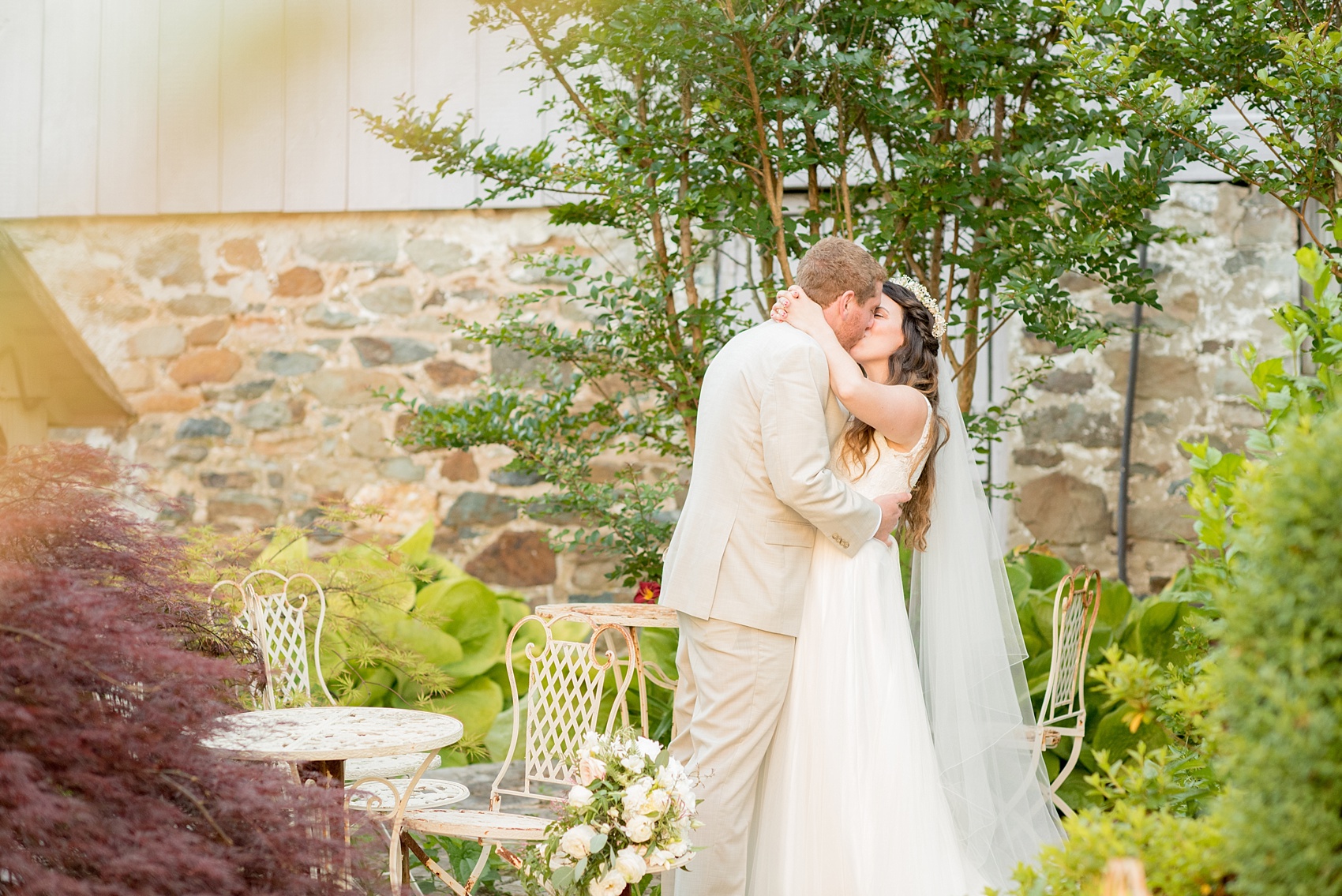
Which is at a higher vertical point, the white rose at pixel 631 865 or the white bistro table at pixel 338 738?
the white bistro table at pixel 338 738

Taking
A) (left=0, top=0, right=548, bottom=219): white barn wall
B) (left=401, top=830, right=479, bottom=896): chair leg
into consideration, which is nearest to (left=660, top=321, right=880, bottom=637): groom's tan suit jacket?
(left=401, top=830, right=479, bottom=896): chair leg

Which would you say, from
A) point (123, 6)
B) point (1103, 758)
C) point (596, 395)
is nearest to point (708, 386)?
point (1103, 758)

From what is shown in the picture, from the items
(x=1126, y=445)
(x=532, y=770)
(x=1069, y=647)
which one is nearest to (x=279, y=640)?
(x=532, y=770)

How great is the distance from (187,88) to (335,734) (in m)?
2.41

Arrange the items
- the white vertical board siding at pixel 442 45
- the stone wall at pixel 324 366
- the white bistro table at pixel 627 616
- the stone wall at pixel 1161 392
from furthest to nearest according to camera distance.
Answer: the stone wall at pixel 324 366, the stone wall at pixel 1161 392, the white bistro table at pixel 627 616, the white vertical board siding at pixel 442 45

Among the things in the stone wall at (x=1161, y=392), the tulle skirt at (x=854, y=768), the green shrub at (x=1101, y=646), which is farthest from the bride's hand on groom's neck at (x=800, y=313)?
the stone wall at (x=1161, y=392)

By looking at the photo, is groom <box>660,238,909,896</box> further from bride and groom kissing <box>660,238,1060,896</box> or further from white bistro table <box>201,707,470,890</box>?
white bistro table <box>201,707,470,890</box>

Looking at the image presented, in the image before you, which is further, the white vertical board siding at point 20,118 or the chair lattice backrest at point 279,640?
the chair lattice backrest at point 279,640

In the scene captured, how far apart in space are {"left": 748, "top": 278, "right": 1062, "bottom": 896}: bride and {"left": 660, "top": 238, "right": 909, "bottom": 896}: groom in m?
0.08

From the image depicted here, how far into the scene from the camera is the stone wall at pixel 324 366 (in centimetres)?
536

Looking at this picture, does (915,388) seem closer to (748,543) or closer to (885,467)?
(885,467)

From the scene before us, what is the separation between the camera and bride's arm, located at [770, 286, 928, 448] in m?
3.04

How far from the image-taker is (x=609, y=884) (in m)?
2.23

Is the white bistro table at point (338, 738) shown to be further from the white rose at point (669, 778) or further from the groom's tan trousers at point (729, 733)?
the groom's tan trousers at point (729, 733)
